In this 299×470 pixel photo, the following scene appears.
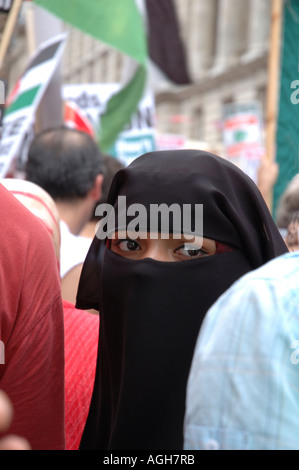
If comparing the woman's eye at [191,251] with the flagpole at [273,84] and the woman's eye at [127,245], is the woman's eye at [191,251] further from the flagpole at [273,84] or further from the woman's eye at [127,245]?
the flagpole at [273,84]

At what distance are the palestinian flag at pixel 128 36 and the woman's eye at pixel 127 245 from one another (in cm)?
380

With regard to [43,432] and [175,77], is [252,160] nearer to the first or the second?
[175,77]

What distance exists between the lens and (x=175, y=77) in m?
7.58

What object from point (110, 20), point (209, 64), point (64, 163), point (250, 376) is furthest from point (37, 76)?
point (209, 64)

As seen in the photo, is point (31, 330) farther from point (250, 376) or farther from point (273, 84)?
point (273, 84)

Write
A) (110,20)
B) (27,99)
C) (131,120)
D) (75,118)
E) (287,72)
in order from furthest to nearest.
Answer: (131,120)
(75,118)
(110,20)
(27,99)
(287,72)

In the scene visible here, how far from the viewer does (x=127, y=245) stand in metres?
1.67

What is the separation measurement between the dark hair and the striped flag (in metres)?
0.81

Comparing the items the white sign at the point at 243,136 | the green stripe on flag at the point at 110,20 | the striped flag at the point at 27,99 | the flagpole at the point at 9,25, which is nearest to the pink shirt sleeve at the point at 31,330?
the striped flag at the point at 27,99

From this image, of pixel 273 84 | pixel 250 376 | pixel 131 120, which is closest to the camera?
pixel 250 376

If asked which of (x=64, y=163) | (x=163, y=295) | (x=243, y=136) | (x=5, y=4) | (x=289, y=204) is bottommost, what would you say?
(x=163, y=295)

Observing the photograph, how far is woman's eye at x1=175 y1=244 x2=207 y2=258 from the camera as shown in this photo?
1566 millimetres

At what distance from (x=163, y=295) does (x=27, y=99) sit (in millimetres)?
3198

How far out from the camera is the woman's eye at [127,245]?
166cm
